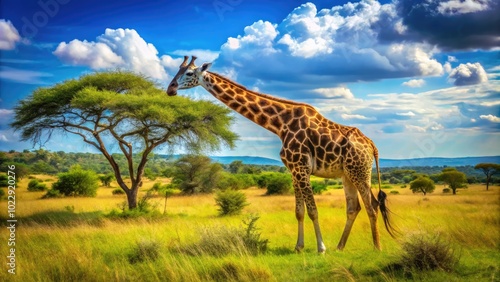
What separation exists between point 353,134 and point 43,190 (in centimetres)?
2620

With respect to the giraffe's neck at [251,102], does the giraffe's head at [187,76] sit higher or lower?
higher

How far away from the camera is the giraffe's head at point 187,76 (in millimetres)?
9344

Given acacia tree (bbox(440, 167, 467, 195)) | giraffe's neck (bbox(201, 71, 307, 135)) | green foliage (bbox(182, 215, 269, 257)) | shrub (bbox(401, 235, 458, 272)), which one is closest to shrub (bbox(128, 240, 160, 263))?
green foliage (bbox(182, 215, 269, 257))

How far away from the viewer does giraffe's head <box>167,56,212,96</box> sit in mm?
9344

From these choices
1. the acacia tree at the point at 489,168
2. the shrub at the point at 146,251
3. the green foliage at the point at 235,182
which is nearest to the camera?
the shrub at the point at 146,251

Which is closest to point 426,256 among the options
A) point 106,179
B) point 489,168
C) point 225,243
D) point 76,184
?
point 225,243

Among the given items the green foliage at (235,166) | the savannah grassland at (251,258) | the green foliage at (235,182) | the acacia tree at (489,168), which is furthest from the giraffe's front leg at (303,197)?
the green foliage at (235,166)

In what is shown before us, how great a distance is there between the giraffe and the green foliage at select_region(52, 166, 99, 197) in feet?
60.5

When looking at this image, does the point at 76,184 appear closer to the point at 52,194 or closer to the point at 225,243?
the point at 52,194

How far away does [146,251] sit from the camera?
8539 mm

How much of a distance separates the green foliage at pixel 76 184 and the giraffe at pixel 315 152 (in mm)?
18454

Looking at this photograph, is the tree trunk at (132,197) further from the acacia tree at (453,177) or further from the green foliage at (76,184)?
the acacia tree at (453,177)

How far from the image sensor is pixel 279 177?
30453mm

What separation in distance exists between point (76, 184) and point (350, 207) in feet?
67.7
